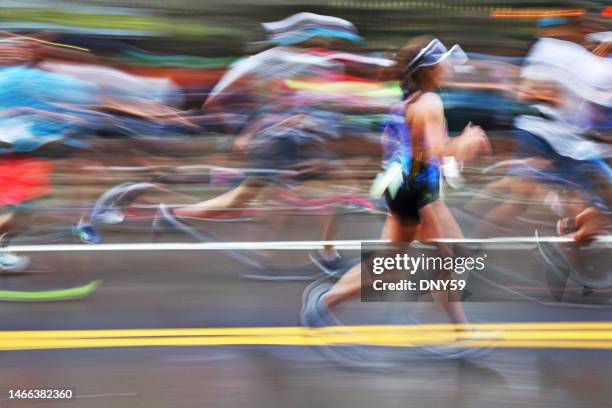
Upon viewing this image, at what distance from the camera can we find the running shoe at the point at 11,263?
6.10 m

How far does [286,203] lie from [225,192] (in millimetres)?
724

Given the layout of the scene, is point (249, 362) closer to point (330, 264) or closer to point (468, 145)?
point (468, 145)

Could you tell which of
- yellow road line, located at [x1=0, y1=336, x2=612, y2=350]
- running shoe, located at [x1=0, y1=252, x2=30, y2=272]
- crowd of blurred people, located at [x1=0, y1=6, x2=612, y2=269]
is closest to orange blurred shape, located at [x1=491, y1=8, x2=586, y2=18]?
crowd of blurred people, located at [x1=0, y1=6, x2=612, y2=269]

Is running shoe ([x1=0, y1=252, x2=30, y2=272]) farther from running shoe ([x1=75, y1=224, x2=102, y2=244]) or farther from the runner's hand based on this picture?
the runner's hand

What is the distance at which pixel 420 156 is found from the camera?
4.39 metres

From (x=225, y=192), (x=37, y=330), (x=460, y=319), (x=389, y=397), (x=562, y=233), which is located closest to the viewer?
(x=389, y=397)

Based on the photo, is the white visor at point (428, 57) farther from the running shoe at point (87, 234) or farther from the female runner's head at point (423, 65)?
the running shoe at point (87, 234)

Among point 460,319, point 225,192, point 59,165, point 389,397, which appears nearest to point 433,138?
point 460,319

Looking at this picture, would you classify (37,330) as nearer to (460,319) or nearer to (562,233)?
(460,319)

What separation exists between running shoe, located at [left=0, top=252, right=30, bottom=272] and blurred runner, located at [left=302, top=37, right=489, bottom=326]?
106 inches

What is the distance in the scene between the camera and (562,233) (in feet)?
19.7

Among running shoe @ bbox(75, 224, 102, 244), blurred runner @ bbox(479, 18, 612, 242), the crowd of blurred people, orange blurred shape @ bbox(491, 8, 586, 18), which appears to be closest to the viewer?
blurred runner @ bbox(479, 18, 612, 242)

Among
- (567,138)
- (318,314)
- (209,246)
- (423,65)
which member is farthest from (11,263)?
(567,138)

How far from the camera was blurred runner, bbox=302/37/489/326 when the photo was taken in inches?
171
